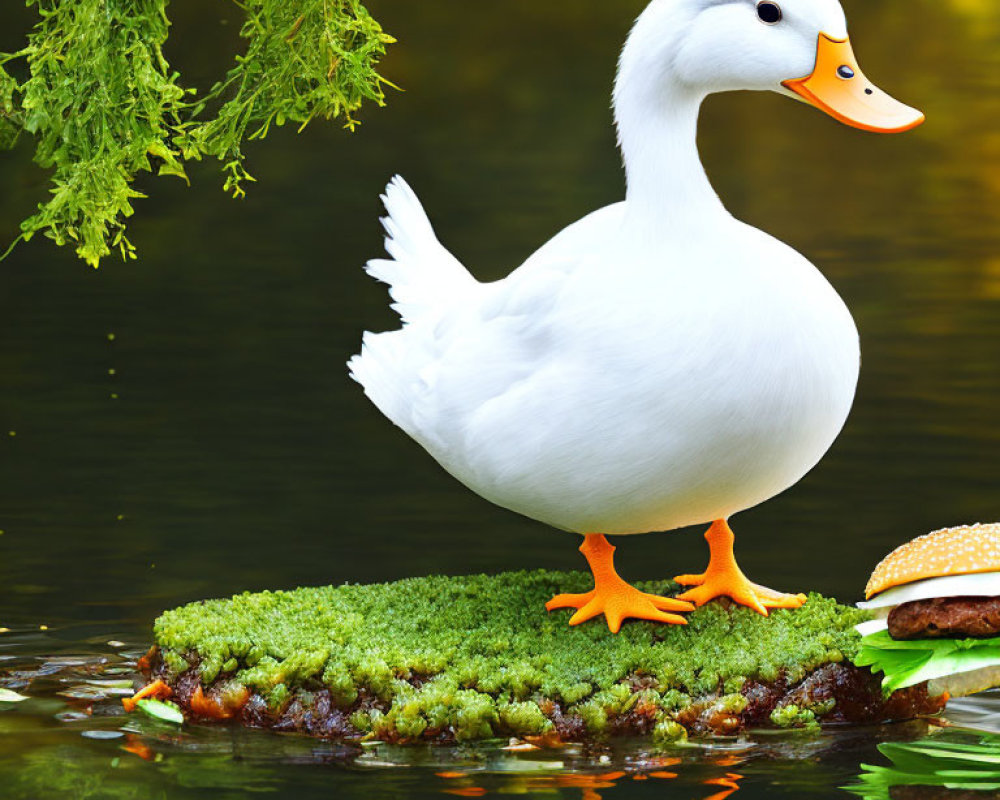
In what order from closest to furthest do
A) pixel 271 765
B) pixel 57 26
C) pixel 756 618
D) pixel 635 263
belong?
pixel 271 765
pixel 635 263
pixel 756 618
pixel 57 26

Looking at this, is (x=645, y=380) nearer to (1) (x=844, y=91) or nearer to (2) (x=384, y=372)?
(1) (x=844, y=91)

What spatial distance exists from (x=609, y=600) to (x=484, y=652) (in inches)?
18.8

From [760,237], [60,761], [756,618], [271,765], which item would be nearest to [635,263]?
[760,237]

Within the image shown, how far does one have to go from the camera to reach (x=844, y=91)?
5371 millimetres

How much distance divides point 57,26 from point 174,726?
262cm

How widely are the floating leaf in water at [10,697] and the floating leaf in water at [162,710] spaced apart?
15.4 inches

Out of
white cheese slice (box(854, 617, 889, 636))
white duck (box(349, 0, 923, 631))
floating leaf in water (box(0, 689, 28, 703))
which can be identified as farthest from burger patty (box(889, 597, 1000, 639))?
floating leaf in water (box(0, 689, 28, 703))

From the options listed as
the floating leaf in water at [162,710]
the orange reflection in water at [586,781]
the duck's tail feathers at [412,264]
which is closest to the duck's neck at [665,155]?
the duck's tail feathers at [412,264]

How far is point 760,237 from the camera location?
562 centimetres

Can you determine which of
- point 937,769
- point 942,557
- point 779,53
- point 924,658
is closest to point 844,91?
point 779,53

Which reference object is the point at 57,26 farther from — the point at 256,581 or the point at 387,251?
the point at 256,581

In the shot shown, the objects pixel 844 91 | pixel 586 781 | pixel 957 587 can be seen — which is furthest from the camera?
pixel 957 587

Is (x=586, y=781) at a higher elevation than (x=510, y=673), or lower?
lower

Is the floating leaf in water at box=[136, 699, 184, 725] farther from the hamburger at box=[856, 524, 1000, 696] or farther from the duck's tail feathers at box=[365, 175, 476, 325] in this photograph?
the hamburger at box=[856, 524, 1000, 696]
